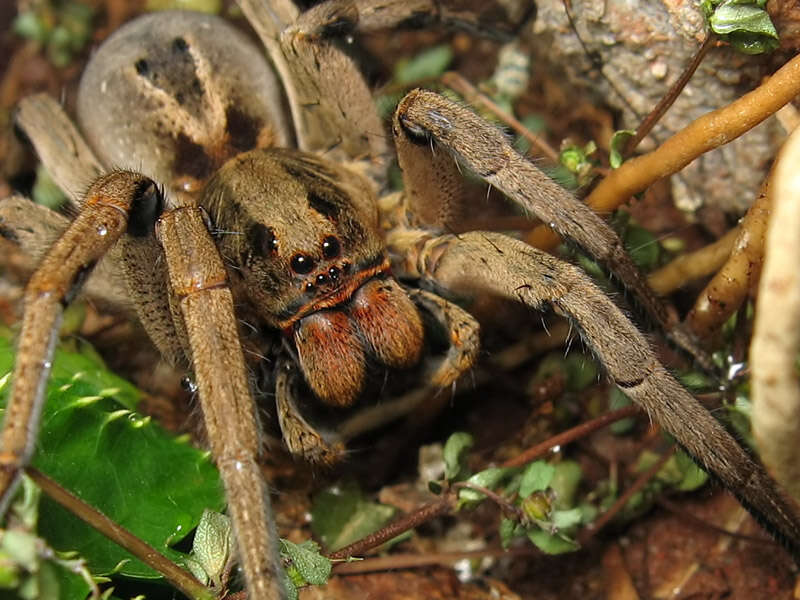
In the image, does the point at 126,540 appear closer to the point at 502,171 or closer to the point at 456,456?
the point at 456,456

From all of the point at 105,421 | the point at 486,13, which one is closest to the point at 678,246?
the point at 486,13

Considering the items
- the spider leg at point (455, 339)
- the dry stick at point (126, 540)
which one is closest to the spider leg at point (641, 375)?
the spider leg at point (455, 339)

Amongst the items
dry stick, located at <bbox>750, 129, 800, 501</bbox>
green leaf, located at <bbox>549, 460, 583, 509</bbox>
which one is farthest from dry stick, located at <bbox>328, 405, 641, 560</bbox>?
dry stick, located at <bbox>750, 129, 800, 501</bbox>

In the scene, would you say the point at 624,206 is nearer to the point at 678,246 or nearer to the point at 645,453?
the point at 678,246

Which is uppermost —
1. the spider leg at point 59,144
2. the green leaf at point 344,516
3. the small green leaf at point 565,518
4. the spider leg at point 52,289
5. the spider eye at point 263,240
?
the spider leg at point 52,289

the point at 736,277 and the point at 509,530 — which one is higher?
the point at 736,277

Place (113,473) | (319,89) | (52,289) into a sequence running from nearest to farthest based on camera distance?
1. (52,289)
2. (113,473)
3. (319,89)

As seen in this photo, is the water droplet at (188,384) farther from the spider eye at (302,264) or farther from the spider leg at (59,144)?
the spider leg at (59,144)

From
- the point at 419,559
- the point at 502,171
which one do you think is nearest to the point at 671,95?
the point at 502,171
